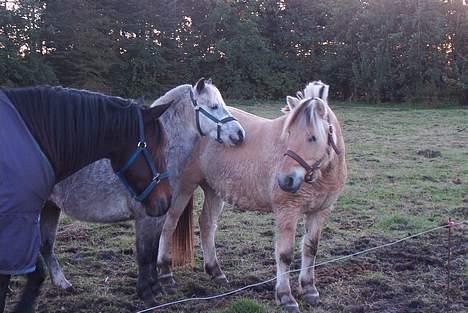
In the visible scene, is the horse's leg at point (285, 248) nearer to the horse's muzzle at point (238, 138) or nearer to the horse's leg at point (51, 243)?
the horse's muzzle at point (238, 138)

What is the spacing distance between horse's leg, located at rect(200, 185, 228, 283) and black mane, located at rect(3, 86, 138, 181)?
1.88 metres

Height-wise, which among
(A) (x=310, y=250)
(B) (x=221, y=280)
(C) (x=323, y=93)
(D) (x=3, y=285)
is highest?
(C) (x=323, y=93)

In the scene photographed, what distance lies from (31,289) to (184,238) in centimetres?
161

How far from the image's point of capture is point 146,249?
13.8 feet

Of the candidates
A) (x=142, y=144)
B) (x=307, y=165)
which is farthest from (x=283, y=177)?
(x=142, y=144)

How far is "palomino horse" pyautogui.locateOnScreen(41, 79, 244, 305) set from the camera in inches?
165

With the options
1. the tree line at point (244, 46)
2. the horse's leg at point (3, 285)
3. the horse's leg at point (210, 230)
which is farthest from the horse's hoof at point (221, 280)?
the tree line at point (244, 46)

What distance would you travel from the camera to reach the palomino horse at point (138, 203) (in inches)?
165

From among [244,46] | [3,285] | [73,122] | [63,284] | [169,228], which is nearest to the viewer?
[3,285]

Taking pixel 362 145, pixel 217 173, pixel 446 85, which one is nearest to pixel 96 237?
pixel 217 173

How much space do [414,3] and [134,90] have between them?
51.0ft

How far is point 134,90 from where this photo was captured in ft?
95.7

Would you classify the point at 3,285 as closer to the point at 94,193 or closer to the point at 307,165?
the point at 94,193

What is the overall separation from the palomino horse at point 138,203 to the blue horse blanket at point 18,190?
1.31 m
